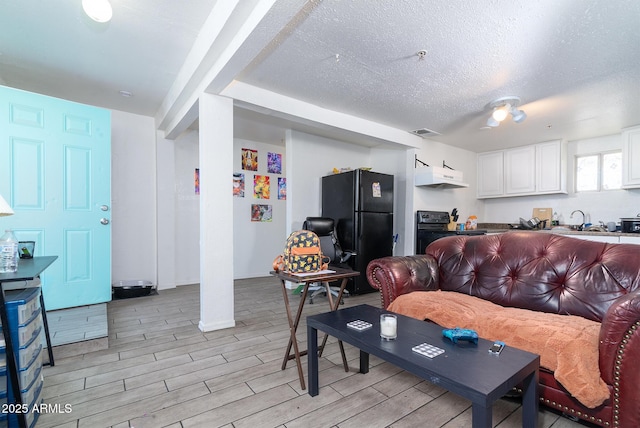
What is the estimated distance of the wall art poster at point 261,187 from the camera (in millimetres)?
5148

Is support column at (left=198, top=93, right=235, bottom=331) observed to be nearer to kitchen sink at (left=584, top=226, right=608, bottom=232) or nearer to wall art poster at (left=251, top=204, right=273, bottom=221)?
wall art poster at (left=251, top=204, right=273, bottom=221)

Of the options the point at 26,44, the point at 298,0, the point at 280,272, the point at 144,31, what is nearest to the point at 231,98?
the point at 144,31

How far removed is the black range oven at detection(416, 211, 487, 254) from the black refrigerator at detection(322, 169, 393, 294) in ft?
1.60

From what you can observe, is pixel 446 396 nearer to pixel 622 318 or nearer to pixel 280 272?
pixel 622 318

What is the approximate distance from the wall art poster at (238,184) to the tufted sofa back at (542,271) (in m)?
3.46

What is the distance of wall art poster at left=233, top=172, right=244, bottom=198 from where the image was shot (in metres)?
4.93

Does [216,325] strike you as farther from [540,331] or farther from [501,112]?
[501,112]

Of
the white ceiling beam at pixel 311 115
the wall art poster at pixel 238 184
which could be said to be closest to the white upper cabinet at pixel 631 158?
the white ceiling beam at pixel 311 115

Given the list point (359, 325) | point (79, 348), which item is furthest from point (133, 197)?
point (359, 325)

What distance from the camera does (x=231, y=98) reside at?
2795 mm

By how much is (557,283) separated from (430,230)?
8.53 feet

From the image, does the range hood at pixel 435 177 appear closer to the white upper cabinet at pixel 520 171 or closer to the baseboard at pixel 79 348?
the white upper cabinet at pixel 520 171

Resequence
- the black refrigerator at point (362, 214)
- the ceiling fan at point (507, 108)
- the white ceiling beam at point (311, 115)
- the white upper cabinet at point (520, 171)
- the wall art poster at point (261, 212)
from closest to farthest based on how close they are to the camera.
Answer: the white ceiling beam at point (311, 115)
the ceiling fan at point (507, 108)
the black refrigerator at point (362, 214)
the white upper cabinet at point (520, 171)
the wall art poster at point (261, 212)

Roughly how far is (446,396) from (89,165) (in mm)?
3907
